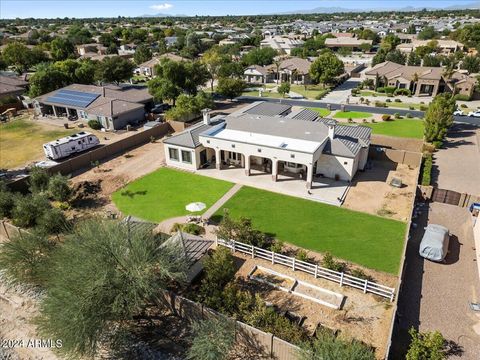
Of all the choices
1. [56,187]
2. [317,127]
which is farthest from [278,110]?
[56,187]

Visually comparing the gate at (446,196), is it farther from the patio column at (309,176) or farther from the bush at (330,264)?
the bush at (330,264)

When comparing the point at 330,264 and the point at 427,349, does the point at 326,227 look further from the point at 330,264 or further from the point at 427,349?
the point at 427,349

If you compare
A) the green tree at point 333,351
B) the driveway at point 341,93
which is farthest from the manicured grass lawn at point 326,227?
the driveway at point 341,93

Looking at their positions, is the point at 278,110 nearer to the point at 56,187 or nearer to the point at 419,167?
the point at 419,167

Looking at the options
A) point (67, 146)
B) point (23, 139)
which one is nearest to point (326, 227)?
point (67, 146)

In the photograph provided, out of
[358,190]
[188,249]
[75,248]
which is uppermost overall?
[75,248]
